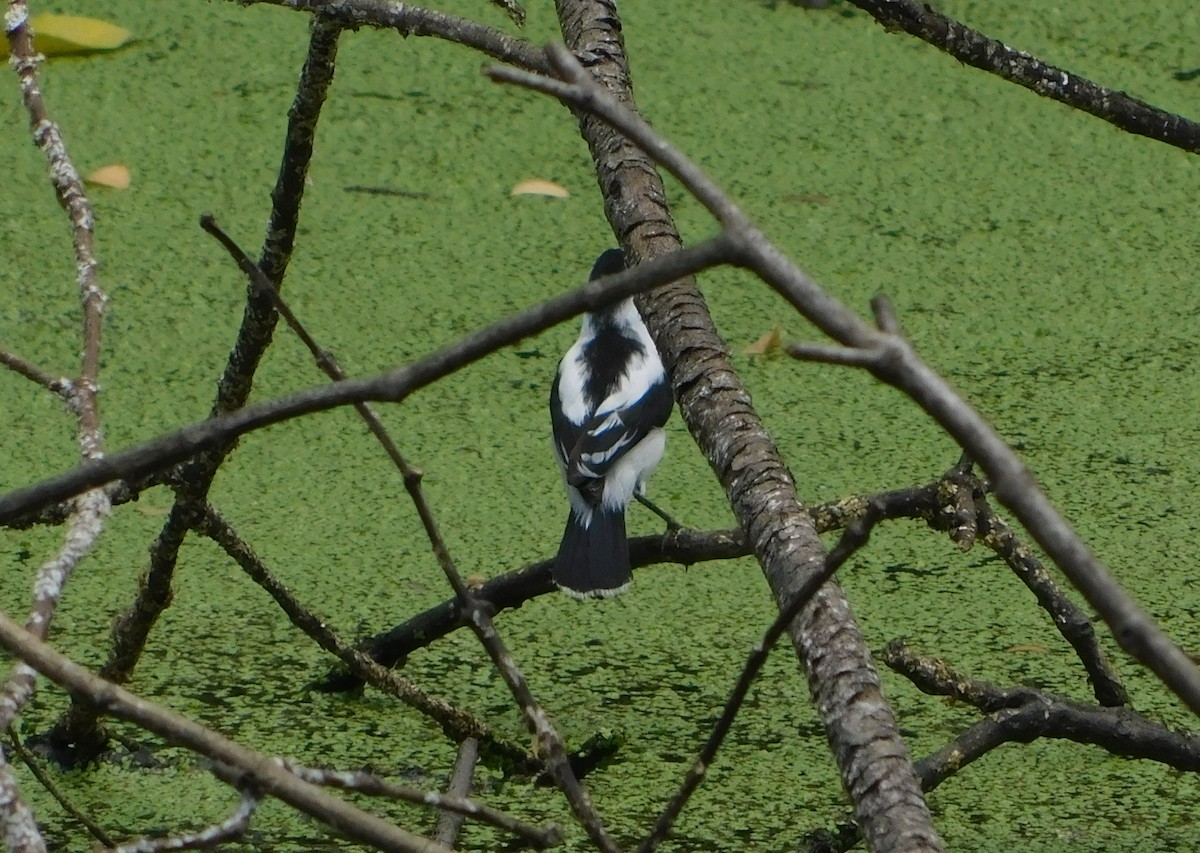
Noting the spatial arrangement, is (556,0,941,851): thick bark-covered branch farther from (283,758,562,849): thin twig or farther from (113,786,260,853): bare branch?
(113,786,260,853): bare branch

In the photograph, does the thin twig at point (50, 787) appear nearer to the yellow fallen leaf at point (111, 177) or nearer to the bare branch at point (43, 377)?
the bare branch at point (43, 377)

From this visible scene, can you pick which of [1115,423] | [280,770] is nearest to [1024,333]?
[1115,423]

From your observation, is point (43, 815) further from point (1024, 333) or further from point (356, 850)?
point (1024, 333)

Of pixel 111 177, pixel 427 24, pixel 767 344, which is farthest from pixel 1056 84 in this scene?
pixel 111 177

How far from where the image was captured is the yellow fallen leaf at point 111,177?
7.36 ft

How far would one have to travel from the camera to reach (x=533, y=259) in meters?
2.19

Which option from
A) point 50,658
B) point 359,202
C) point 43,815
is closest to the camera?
point 50,658

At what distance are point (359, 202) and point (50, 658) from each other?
194 centimetres

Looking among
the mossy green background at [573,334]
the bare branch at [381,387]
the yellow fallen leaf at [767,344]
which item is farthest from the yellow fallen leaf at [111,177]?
the bare branch at [381,387]

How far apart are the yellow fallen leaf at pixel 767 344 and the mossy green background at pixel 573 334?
0.05 feet

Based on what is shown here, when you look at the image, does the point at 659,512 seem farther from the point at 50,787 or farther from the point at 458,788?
the point at 50,787

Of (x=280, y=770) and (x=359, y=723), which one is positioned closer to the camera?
(x=280, y=770)

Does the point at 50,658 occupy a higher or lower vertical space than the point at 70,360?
lower

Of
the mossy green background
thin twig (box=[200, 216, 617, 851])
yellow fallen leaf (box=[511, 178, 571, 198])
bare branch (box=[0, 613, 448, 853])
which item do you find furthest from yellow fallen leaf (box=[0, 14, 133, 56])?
bare branch (box=[0, 613, 448, 853])
